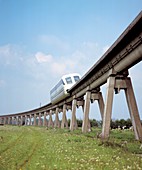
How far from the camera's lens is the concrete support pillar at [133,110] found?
21.4 meters

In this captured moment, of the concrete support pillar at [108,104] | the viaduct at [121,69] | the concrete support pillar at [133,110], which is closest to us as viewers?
the viaduct at [121,69]

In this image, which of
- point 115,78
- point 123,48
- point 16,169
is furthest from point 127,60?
point 16,169

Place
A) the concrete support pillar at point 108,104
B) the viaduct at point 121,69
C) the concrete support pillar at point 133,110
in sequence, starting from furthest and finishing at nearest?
the concrete support pillar at point 108,104 < the concrete support pillar at point 133,110 < the viaduct at point 121,69

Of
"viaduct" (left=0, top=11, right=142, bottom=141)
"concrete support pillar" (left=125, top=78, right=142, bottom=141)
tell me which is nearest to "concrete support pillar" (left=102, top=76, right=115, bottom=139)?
"viaduct" (left=0, top=11, right=142, bottom=141)

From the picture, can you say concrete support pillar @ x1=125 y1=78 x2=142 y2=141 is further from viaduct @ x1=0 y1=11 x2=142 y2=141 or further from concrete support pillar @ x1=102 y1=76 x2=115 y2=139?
concrete support pillar @ x1=102 y1=76 x2=115 y2=139

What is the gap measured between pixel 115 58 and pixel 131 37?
382cm

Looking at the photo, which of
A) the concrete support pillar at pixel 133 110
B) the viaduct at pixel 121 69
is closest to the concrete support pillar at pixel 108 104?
the viaduct at pixel 121 69

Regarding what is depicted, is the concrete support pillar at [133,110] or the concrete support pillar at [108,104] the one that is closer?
the concrete support pillar at [133,110]

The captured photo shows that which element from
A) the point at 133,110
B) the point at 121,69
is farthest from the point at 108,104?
the point at 121,69

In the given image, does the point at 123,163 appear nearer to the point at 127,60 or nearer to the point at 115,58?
the point at 127,60

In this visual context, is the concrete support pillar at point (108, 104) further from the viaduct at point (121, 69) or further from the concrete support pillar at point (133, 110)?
the concrete support pillar at point (133, 110)

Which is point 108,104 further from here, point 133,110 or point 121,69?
point 121,69

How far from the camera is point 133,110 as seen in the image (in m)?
21.9

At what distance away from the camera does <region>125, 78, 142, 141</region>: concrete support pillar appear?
21391 mm
